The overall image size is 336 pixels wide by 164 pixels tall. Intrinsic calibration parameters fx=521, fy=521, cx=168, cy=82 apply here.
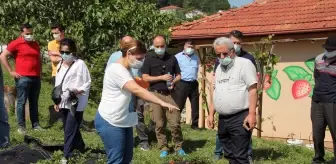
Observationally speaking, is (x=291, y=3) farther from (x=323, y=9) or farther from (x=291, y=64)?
(x=291, y=64)

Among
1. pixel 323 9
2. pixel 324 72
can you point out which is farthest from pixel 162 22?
pixel 324 72

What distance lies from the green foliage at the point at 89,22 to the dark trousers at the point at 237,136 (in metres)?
7.81

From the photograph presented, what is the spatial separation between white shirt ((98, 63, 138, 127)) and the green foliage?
26.2 ft

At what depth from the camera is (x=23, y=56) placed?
9086mm

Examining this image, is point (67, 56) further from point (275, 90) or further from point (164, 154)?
point (275, 90)

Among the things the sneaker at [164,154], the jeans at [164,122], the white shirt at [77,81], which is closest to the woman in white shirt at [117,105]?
the white shirt at [77,81]

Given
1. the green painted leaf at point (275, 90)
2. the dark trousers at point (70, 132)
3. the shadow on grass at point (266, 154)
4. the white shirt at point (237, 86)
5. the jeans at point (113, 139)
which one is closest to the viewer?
the jeans at point (113, 139)

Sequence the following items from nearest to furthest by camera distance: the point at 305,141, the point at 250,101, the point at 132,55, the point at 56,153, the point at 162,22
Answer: the point at 132,55 → the point at 250,101 → the point at 56,153 → the point at 305,141 → the point at 162,22

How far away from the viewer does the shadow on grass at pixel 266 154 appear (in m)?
8.09

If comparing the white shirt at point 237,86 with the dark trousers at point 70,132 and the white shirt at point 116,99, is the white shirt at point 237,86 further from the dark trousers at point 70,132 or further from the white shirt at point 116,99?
the dark trousers at point 70,132

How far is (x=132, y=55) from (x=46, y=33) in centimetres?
810

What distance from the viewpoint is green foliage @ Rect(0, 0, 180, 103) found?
43.4ft

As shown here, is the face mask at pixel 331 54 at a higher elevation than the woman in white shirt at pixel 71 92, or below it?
higher

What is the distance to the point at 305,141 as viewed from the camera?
38.1 ft
